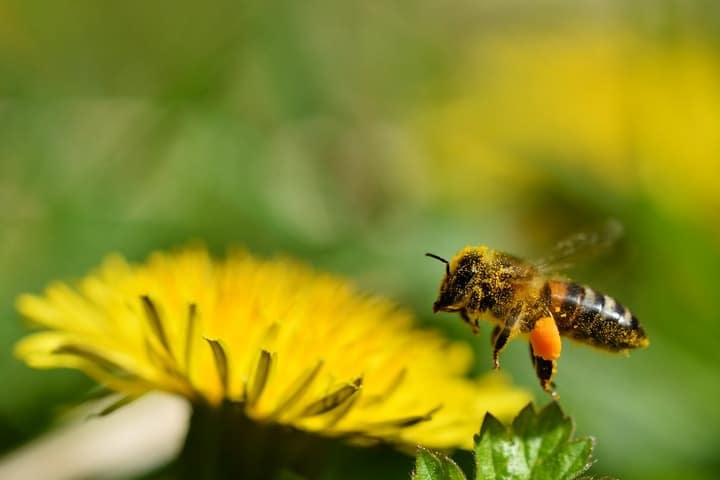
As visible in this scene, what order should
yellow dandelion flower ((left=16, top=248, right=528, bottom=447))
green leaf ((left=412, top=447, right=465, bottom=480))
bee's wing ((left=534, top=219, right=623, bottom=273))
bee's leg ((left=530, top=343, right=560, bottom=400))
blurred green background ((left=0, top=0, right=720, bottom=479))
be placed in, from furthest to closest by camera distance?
blurred green background ((left=0, top=0, right=720, bottom=479)) < bee's wing ((left=534, top=219, right=623, bottom=273)) < bee's leg ((left=530, top=343, right=560, bottom=400)) < yellow dandelion flower ((left=16, top=248, right=528, bottom=447)) < green leaf ((left=412, top=447, right=465, bottom=480))

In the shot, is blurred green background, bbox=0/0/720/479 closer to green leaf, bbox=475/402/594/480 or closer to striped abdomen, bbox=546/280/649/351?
striped abdomen, bbox=546/280/649/351

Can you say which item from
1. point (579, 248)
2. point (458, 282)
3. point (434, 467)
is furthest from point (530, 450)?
point (579, 248)

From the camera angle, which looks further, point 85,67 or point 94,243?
point 85,67

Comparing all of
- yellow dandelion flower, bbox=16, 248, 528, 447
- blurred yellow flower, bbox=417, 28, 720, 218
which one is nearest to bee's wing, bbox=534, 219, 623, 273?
yellow dandelion flower, bbox=16, 248, 528, 447

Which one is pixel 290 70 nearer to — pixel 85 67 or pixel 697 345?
pixel 85 67

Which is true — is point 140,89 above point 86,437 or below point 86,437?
above

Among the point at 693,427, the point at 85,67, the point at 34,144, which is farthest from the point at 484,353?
the point at 85,67
